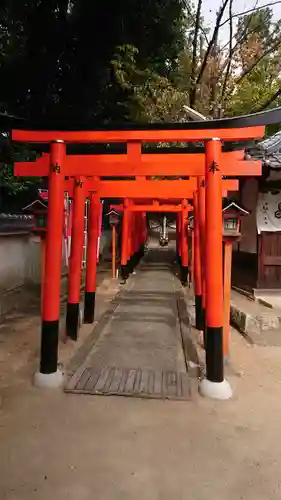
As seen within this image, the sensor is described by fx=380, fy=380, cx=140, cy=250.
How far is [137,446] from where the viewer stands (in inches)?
130

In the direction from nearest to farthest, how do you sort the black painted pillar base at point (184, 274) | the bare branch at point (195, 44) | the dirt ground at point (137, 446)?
the dirt ground at point (137, 446), the black painted pillar base at point (184, 274), the bare branch at point (195, 44)

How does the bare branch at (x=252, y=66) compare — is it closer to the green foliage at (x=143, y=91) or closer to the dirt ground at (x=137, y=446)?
the green foliage at (x=143, y=91)

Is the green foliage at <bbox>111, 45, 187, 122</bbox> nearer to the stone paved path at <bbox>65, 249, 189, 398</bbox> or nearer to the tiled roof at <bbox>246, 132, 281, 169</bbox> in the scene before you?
the tiled roof at <bbox>246, 132, 281, 169</bbox>

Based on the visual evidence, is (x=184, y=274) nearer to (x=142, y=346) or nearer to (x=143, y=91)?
(x=143, y=91)

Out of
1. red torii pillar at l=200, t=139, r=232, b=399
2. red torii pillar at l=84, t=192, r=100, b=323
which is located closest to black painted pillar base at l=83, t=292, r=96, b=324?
red torii pillar at l=84, t=192, r=100, b=323

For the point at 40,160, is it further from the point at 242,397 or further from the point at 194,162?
the point at 242,397

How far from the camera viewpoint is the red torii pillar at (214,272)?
442 centimetres

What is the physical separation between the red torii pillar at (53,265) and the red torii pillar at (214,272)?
1794 millimetres

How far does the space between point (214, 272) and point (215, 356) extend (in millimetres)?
984

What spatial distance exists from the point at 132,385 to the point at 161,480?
177cm

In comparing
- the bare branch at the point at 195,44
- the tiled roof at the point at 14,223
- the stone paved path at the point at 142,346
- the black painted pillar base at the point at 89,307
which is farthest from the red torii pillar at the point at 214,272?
the bare branch at the point at 195,44

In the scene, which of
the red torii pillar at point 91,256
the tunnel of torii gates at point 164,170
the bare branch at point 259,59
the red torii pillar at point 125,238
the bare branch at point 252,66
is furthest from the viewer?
the bare branch at point 252,66

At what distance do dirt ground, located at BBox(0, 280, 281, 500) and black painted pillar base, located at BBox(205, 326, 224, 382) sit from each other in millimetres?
310

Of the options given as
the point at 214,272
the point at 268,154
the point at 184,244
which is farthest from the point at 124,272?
the point at 214,272
